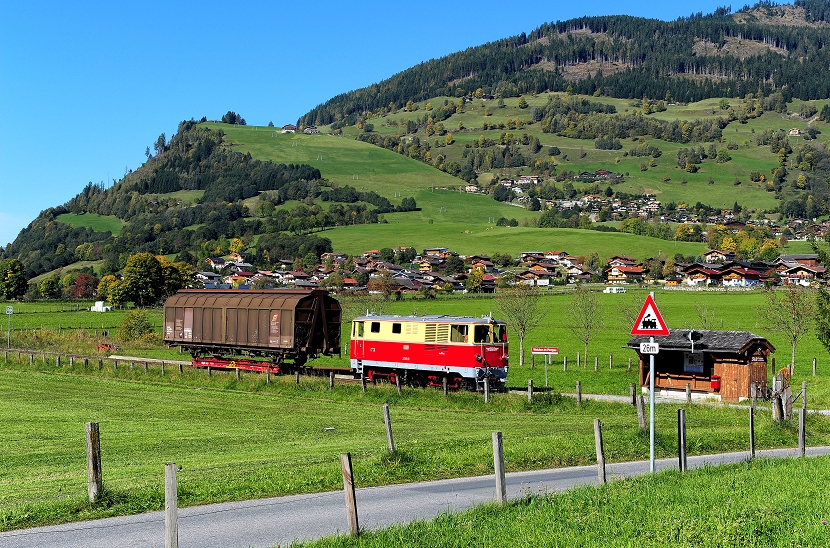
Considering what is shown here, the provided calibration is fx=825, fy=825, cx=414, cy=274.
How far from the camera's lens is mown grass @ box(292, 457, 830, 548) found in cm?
1014

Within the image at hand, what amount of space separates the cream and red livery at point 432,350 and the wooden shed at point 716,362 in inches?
276

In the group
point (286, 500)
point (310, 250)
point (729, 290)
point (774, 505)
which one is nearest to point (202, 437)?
point (286, 500)

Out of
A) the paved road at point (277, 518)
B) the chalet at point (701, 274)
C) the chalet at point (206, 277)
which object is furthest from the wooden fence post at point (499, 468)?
the chalet at point (206, 277)

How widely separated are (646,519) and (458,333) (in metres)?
27.3

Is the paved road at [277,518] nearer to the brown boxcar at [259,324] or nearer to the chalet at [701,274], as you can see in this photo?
the brown boxcar at [259,324]

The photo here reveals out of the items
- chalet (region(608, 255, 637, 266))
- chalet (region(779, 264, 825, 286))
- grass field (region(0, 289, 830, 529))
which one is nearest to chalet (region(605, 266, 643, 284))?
chalet (region(608, 255, 637, 266))

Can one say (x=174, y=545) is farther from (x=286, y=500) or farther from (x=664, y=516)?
Result: (x=664, y=516)

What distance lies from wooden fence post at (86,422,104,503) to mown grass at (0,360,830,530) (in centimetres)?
24

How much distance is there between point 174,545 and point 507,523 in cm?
432

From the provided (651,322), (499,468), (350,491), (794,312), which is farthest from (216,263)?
(350,491)

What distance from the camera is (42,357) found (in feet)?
158

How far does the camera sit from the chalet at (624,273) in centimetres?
15146

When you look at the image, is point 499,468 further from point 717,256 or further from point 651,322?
point 717,256

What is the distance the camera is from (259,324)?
154ft
